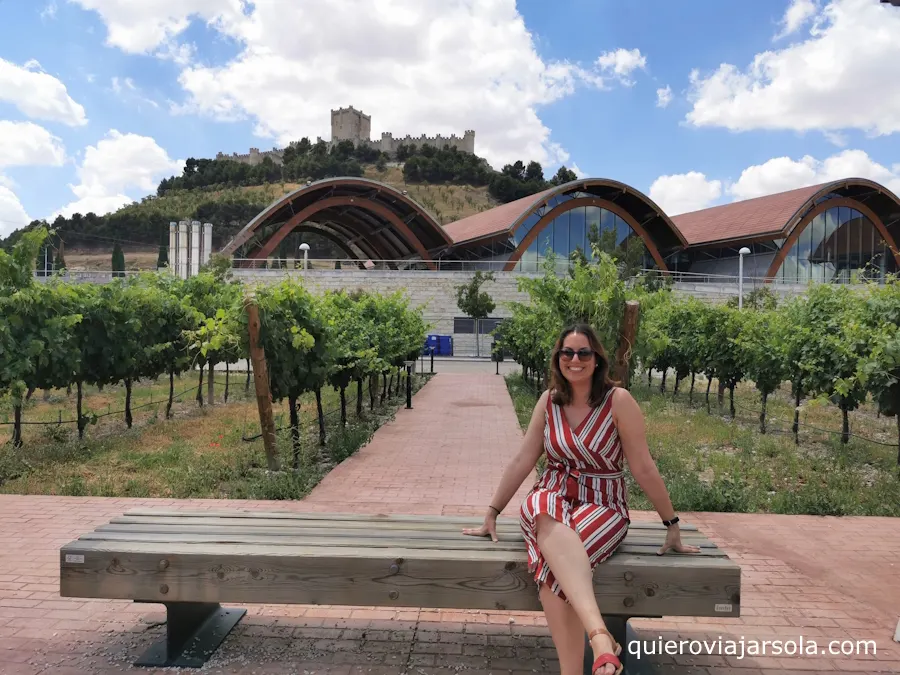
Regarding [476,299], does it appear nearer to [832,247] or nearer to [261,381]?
[261,381]

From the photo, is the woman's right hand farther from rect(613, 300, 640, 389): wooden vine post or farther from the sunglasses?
rect(613, 300, 640, 389): wooden vine post

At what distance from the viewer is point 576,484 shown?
258 centimetres

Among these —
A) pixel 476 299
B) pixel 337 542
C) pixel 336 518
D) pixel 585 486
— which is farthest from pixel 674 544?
pixel 476 299

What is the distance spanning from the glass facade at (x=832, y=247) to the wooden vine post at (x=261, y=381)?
138 ft

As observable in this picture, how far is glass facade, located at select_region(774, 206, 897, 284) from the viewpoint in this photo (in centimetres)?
4200

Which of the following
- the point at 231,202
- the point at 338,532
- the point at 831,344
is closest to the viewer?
the point at 338,532

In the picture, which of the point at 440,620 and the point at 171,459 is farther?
the point at 171,459

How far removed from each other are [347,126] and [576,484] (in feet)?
341

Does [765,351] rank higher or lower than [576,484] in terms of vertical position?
higher

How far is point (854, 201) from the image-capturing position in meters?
42.9

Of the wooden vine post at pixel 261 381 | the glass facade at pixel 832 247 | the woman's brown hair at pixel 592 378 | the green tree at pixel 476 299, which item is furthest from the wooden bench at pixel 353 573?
the glass facade at pixel 832 247

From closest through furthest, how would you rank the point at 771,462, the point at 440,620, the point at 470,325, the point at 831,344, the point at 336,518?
the point at 336,518, the point at 440,620, the point at 771,462, the point at 831,344, the point at 470,325

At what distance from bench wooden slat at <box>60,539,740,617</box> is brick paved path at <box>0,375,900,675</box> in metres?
0.40

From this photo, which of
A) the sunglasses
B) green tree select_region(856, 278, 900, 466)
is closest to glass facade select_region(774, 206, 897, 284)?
green tree select_region(856, 278, 900, 466)
